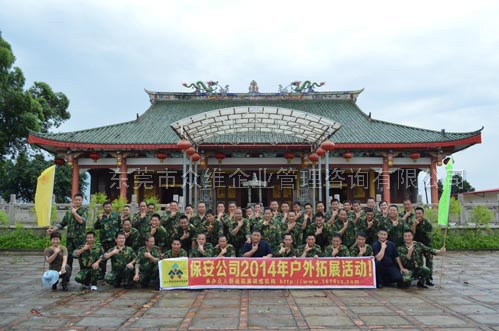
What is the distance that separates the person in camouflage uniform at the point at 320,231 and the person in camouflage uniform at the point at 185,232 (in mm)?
2100

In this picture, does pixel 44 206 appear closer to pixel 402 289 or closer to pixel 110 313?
pixel 110 313

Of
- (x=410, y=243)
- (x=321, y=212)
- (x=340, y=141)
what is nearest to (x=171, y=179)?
(x=340, y=141)

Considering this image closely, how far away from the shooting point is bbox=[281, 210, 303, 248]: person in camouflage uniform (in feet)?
25.1

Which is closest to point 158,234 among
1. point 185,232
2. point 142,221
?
point 185,232

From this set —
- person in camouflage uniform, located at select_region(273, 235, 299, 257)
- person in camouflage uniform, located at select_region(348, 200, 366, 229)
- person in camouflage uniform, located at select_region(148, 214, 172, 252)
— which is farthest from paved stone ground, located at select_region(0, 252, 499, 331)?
person in camouflage uniform, located at select_region(348, 200, 366, 229)

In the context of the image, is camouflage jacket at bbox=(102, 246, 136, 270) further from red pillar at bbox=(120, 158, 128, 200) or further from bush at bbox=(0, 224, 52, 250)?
red pillar at bbox=(120, 158, 128, 200)

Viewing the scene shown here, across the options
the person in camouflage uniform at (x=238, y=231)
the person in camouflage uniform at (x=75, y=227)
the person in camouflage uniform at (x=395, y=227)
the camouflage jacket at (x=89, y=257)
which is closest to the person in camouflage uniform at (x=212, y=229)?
the person in camouflage uniform at (x=238, y=231)

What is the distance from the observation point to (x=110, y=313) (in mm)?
5098

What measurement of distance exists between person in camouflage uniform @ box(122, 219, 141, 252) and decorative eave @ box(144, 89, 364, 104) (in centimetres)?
1272

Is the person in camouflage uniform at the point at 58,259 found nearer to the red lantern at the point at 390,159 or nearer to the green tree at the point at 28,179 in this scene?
the red lantern at the point at 390,159

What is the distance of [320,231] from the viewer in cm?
758

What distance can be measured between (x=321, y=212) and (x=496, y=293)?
3.12m

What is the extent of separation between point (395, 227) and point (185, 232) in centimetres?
368

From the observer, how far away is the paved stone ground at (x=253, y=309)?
457cm
